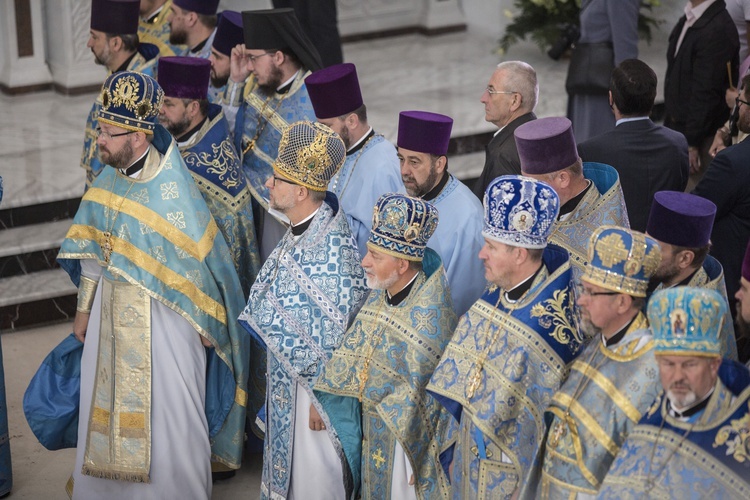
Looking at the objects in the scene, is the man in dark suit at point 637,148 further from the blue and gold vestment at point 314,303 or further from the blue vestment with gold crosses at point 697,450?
the blue vestment with gold crosses at point 697,450

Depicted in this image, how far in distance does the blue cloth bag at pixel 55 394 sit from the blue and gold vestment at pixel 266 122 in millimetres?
1368

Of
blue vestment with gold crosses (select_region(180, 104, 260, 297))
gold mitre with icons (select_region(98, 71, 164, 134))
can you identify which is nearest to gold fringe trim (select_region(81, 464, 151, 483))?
blue vestment with gold crosses (select_region(180, 104, 260, 297))

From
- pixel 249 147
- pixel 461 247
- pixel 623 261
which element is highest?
pixel 623 261

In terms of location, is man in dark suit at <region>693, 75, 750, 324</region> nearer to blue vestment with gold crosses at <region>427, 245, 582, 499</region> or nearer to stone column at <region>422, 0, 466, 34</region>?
blue vestment with gold crosses at <region>427, 245, 582, 499</region>

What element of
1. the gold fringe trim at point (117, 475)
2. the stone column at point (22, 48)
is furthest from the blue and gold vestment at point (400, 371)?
the stone column at point (22, 48)

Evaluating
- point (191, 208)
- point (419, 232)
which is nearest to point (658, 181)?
point (419, 232)

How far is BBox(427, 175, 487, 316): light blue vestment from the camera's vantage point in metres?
5.60

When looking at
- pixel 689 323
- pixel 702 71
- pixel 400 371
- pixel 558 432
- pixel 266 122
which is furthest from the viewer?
pixel 702 71

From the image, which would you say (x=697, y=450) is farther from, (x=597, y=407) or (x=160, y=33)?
(x=160, y=33)

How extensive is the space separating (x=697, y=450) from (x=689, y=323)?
41 centimetres

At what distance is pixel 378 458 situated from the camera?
5.16 meters

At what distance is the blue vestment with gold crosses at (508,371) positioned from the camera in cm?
452

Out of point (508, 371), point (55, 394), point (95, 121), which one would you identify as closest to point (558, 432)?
point (508, 371)

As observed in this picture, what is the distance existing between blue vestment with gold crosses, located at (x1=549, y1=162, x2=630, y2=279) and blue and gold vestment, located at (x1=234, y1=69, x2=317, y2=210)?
2043mm
